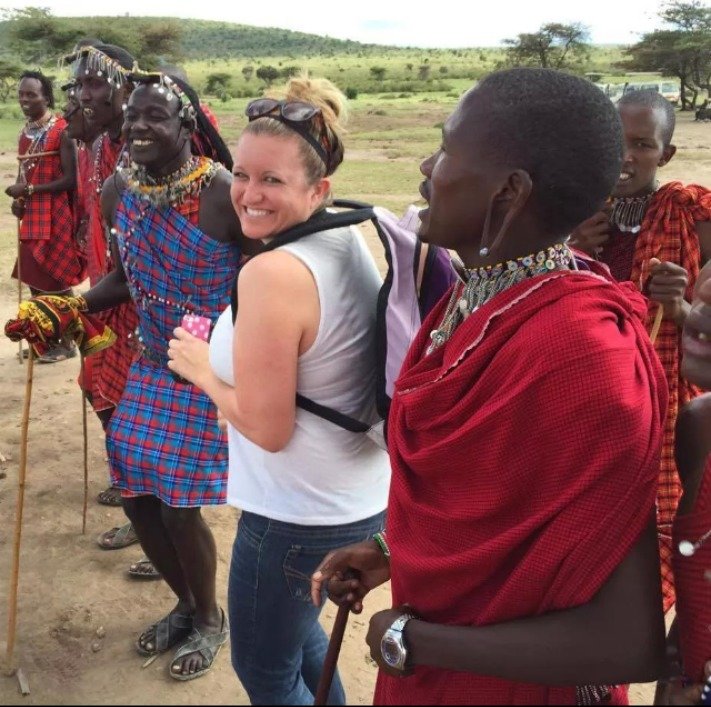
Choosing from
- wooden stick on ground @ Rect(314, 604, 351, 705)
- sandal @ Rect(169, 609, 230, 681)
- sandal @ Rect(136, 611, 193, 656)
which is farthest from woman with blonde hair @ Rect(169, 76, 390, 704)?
sandal @ Rect(136, 611, 193, 656)

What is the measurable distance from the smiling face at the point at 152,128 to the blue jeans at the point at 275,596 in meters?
1.42

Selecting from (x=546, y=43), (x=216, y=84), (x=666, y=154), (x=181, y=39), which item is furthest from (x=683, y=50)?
(x=666, y=154)

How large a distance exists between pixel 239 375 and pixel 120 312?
1579mm

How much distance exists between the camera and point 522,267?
142 centimetres

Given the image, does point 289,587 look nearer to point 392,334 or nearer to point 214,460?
point 392,334

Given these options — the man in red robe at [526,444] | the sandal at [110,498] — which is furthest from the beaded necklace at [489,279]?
the sandal at [110,498]

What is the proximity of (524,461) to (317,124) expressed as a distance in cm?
113

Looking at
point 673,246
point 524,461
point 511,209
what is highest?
point 511,209

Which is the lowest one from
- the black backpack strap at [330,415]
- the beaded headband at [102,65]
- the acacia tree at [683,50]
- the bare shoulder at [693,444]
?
the black backpack strap at [330,415]

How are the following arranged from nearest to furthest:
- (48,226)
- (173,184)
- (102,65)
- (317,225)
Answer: (317,225), (173,184), (102,65), (48,226)

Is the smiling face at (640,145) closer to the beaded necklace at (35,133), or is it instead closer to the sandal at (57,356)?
the beaded necklace at (35,133)

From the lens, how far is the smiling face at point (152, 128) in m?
2.83

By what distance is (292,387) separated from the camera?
1855 millimetres

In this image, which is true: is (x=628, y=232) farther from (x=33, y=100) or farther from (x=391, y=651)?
(x=33, y=100)
